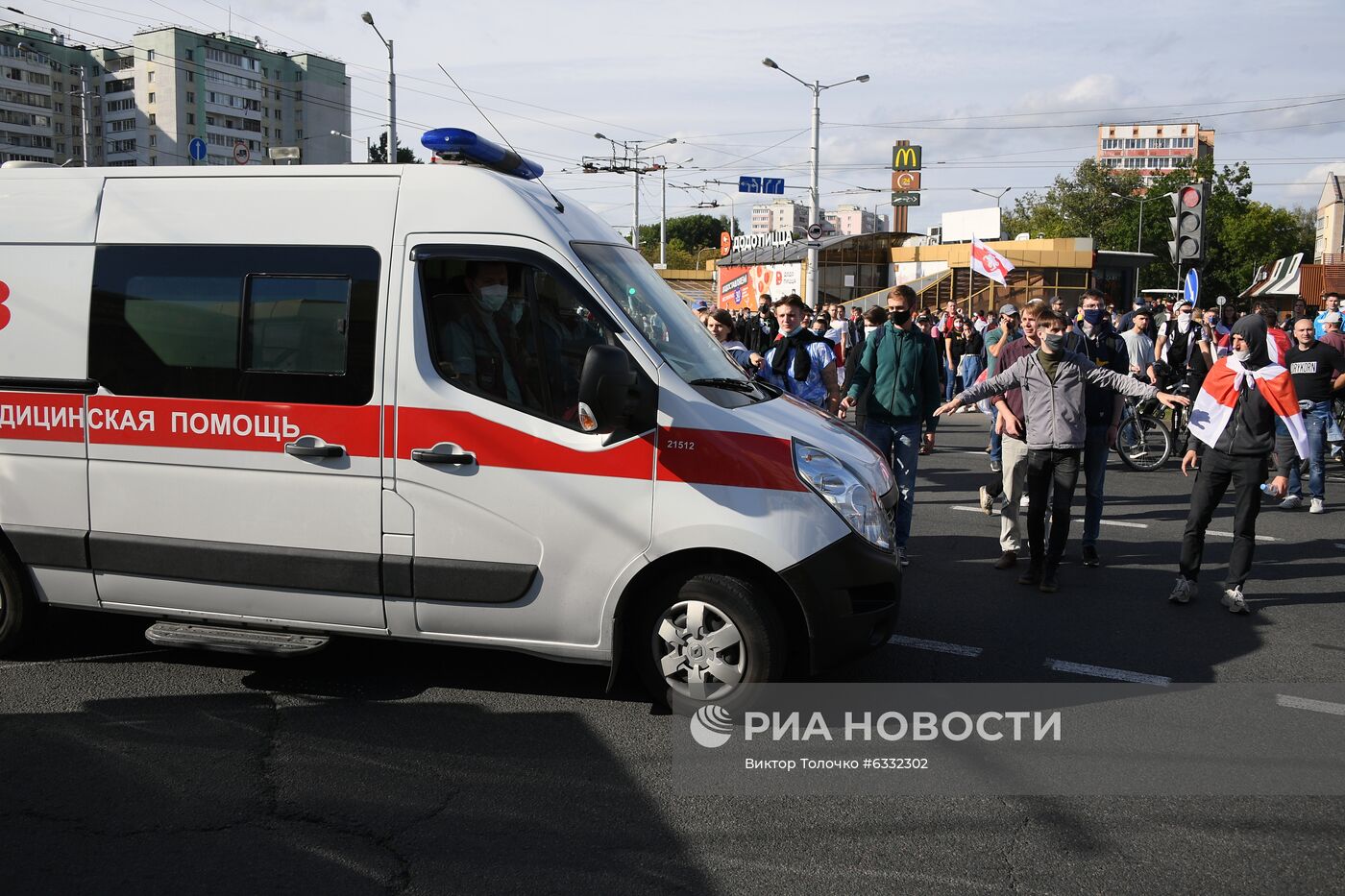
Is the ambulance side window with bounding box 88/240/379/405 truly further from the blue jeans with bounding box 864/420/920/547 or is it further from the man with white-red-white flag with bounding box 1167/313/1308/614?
the man with white-red-white flag with bounding box 1167/313/1308/614

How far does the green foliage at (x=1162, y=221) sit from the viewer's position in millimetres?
79062

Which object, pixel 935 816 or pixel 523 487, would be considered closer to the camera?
pixel 935 816

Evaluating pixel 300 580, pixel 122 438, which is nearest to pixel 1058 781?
pixel 300 580

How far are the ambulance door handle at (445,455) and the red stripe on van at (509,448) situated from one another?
0.02 m

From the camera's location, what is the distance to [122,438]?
520cm

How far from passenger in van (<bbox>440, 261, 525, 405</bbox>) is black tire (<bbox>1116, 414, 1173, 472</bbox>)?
10.1m

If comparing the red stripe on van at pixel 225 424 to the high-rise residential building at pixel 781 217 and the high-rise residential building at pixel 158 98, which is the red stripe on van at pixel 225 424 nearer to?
the high-rise residential building at pixel 781 217

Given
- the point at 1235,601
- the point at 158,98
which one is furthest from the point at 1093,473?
the point at 158,98

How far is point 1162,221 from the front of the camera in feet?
267

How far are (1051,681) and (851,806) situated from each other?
187 centimetres

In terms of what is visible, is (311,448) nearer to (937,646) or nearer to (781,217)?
(937,646)

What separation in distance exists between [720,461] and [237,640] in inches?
92.8

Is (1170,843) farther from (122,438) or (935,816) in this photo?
(122,438)

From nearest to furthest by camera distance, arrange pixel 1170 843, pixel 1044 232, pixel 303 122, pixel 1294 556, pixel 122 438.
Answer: pixel 1170 843 < pixel 122 438 < pixel 1294 556 < pixel 1044 232 < pixel 303 122
